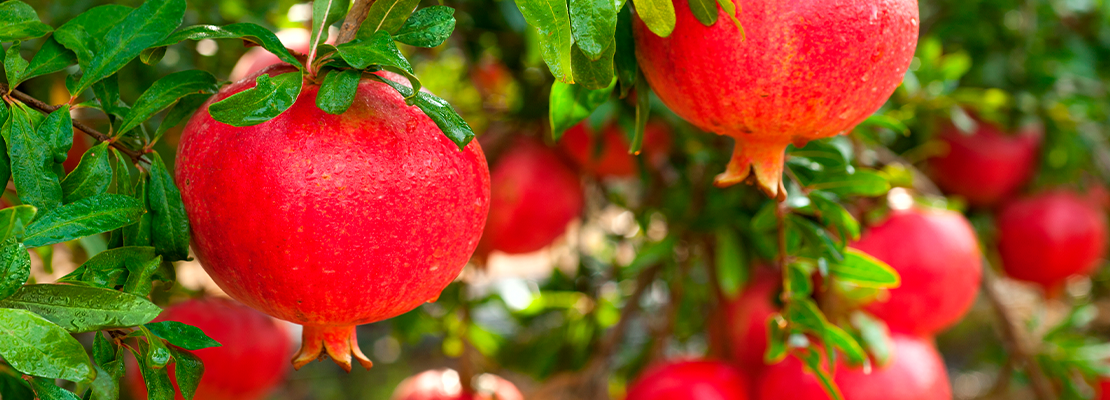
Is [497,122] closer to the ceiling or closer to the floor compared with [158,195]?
closer to the floor

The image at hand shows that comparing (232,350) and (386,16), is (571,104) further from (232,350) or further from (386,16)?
(232,350)

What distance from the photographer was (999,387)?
4.36 ft

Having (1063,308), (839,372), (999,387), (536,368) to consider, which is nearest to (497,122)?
(536,368)

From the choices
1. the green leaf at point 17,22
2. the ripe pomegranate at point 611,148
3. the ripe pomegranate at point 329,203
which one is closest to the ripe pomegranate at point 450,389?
the ripe pomegranate at point 611,148

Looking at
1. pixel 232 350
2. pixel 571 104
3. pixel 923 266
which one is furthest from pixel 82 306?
pixel 923 266

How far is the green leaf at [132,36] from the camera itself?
460 mm

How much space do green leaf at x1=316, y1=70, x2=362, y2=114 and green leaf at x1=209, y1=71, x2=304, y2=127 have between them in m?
0.01

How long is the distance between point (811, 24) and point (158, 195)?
392 millimetres

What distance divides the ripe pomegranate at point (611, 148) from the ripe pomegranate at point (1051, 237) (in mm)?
720

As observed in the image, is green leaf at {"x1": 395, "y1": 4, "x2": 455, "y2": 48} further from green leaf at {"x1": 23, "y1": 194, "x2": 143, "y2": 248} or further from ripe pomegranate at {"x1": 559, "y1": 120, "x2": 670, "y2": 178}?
ripe pomegranate at {"x1": 559, "y1": 120, "x2": 670, "y2": 178}

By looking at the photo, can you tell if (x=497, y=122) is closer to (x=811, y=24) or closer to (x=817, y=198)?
(x=817, y=198)

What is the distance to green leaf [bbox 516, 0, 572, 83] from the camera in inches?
16.8

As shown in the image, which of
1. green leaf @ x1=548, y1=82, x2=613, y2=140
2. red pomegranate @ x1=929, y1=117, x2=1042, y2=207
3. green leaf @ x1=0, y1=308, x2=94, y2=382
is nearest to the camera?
green leaf @ x1=0, y1=308, x2=94, y2=382

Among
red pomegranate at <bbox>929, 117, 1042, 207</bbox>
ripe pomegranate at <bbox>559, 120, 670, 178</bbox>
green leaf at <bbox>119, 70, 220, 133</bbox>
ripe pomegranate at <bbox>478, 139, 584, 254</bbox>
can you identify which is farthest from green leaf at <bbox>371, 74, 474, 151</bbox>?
red pomegranate at <bbox>929, 117, 1042, 207</bbox>
